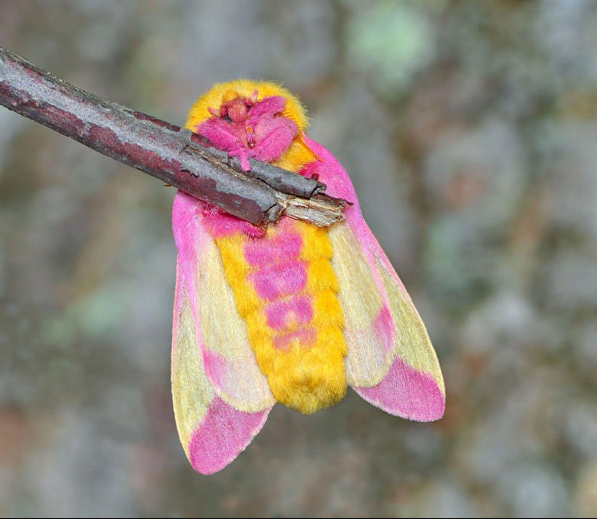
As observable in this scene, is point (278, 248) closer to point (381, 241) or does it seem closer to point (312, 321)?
point (312, 321)

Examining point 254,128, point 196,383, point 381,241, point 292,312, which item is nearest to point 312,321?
point 292,312

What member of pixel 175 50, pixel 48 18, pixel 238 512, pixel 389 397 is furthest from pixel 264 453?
pixel 48 18

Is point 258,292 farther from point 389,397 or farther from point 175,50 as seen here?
point 175,50

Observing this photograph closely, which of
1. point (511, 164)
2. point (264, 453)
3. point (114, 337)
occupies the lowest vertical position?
point (264, 453)

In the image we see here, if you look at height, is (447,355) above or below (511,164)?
below

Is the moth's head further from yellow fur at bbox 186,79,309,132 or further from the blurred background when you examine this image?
the blurred background

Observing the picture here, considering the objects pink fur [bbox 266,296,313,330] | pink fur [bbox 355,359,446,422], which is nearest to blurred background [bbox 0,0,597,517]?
pink fur [bbox 355,359,446,422]

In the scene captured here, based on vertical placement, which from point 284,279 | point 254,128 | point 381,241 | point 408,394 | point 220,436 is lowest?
point 220,436

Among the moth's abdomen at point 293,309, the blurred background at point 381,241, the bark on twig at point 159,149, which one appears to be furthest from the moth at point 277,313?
the blurred background at point 381,241
